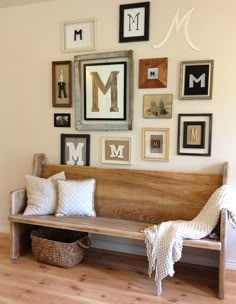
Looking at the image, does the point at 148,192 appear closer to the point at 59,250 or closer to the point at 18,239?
the point at 59,250

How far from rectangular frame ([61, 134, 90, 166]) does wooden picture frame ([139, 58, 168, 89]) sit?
767 mm

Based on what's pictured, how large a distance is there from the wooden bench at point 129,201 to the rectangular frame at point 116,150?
0.11m

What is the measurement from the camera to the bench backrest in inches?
98.3

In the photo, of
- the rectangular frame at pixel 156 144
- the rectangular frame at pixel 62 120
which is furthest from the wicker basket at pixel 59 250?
the rectangular frame at pixel 62 120

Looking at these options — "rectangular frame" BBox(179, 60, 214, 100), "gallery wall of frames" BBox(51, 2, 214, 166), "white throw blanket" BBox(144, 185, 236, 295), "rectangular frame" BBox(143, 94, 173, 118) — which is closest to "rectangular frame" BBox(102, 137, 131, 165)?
"gallery wall of frames" BBox(51, 2, 214, 166)

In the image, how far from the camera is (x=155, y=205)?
261 cm

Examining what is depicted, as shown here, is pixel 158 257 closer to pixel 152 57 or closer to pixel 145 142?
pixel 145 142

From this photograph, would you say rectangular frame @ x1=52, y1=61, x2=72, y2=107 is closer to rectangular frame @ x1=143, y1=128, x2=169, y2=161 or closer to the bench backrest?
the bench backrest

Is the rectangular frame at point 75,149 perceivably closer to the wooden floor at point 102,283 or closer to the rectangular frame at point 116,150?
the rectangular frame at point 116,150

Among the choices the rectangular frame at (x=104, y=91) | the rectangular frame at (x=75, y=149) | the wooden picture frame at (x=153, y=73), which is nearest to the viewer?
the wooden picture frame at (x=153, y=73)

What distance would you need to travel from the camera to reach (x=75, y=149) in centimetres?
298

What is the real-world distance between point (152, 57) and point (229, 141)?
0.99 m

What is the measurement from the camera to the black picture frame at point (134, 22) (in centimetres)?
261

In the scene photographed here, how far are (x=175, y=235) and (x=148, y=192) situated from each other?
59 centimetres
